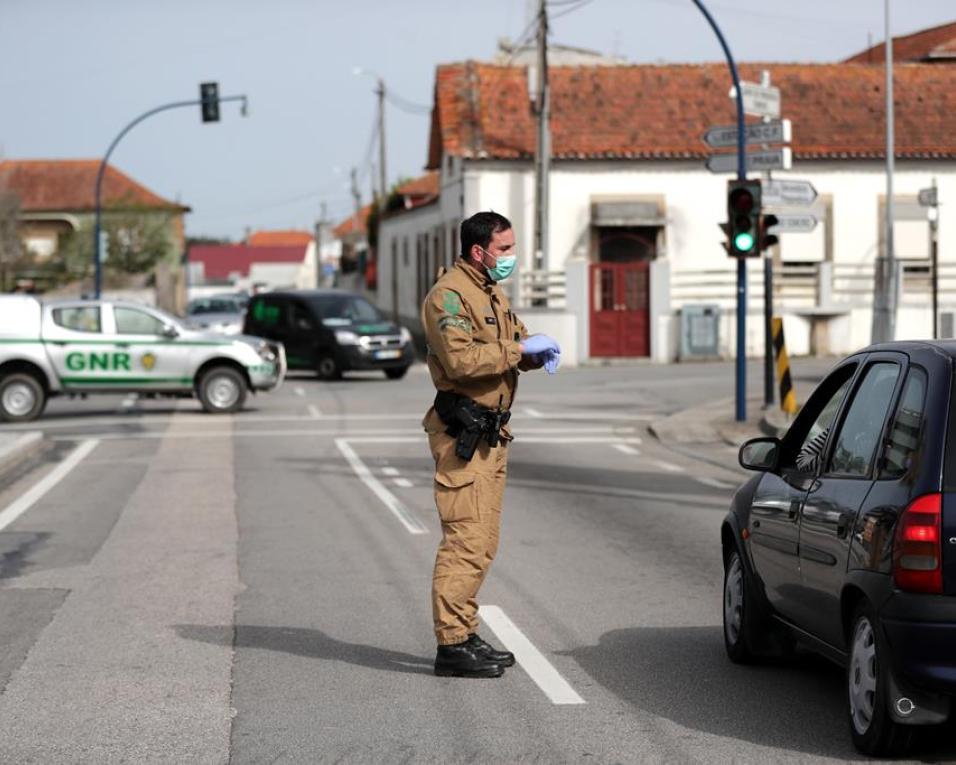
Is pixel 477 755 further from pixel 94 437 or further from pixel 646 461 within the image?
pixel 94 437

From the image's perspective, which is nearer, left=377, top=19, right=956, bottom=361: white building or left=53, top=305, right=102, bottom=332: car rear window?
left=53, top=305, right=102, bottom=332: car rear window

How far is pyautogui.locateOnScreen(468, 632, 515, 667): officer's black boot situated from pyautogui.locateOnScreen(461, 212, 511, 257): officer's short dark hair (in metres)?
1.60

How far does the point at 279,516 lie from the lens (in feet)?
45.5

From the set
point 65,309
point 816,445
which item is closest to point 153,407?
point 65,309

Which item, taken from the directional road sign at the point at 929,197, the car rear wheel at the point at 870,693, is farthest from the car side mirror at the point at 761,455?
the directional road sign at the point at 929,197

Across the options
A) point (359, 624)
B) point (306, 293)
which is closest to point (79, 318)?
point (306, 293)

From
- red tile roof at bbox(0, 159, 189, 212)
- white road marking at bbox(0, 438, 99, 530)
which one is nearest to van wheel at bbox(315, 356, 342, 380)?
white road marking at bbox(0, 438, 99, 530)

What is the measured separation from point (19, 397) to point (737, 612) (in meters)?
19.6

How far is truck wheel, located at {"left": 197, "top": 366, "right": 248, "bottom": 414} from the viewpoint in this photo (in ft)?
86.3

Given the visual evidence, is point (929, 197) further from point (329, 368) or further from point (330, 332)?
point (329, 368)

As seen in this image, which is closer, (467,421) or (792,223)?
(467,421)

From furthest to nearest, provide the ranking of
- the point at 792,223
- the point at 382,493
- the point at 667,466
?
the point at 792,223 → the point at 667,466 → the point at 382,493

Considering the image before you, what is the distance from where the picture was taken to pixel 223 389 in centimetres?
2634

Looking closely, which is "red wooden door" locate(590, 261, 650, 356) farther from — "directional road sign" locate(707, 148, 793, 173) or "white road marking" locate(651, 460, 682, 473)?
"white road marking" locate(651, 460, 682, 473)
